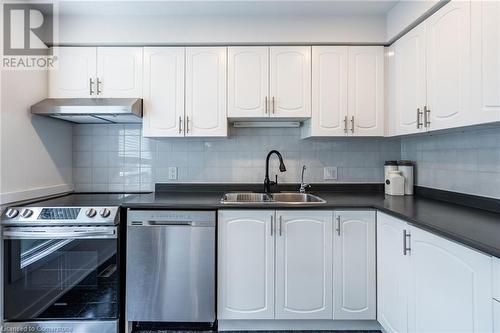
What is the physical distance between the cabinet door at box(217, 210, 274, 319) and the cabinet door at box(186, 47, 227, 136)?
84 centimetres

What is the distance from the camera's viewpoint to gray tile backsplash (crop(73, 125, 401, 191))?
2.51 meters

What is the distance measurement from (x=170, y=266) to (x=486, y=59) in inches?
84.9

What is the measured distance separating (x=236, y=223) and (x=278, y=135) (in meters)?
1.00

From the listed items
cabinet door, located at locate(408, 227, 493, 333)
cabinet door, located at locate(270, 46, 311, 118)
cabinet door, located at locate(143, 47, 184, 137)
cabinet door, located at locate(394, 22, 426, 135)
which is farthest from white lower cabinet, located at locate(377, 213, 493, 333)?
cabinet door, located at locate(143, 47, 184, 137)

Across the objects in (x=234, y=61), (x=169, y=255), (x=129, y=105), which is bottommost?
(x=169, y=255)

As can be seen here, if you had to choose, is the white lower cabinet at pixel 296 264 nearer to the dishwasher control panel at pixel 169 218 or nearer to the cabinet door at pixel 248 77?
the dishwasher control panel at pixel 169 218

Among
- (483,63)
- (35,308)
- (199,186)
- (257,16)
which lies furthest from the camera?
(199,186)

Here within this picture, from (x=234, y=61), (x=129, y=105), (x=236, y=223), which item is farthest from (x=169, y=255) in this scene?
(x=234, y=61)

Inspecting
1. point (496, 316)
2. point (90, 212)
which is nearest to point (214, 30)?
point (90, 212)

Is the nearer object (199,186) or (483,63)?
(483,63)

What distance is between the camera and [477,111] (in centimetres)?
138

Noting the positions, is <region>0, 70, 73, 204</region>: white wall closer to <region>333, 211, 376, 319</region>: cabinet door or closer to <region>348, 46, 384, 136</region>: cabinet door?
<region>333, 211, 376, 319</region>: cabinet door

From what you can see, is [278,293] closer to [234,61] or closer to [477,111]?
[477,111]

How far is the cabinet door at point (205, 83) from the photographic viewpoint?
7.16 feet
